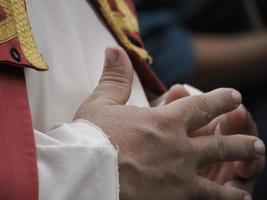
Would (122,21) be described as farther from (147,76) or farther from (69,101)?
(69,101)

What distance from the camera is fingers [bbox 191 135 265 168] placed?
0.97 metres

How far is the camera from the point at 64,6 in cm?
107

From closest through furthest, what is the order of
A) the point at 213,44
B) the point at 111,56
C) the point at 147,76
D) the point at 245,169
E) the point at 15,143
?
the point at 15,143
the point at 111,56
the point at 245,169
the point at 147,76
the point at 213,44

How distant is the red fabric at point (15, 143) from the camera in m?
0.82

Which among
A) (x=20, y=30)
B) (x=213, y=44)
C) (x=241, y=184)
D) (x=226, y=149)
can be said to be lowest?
(x=213, y=44)

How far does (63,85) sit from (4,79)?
0.41 ft

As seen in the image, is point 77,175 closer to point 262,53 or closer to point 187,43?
point 187,43

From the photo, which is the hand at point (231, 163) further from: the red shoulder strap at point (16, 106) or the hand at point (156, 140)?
the red shoulder strap at point (16, 106)

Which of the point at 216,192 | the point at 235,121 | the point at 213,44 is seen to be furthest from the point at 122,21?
the point at 213,44

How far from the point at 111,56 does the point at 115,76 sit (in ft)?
0.08

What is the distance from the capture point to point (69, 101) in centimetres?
100

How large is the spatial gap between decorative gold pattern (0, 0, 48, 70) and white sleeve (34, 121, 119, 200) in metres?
0.09

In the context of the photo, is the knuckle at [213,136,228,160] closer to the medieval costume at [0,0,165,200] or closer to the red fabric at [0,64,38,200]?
the medieval costume at [0,0,165,200]

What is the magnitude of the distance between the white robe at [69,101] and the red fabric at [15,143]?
0.02 m
